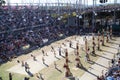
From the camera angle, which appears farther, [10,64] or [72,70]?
[10,64]

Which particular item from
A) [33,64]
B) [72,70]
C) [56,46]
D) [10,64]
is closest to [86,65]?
[72,70]

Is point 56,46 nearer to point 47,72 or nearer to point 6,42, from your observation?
point 6,42

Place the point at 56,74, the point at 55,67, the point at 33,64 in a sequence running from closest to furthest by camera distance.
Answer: the point at 56,74, the point at 55,67, the point at 33,64

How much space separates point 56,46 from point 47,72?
1686cm

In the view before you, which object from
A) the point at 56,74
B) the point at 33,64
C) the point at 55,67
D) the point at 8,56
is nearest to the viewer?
the point at 56,74

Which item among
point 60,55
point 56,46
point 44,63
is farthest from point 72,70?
point 56,46

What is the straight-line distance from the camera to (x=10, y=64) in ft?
124

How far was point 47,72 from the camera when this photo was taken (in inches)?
1307

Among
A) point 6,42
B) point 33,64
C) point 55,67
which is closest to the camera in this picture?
point 55,67

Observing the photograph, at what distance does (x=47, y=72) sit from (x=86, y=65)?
225 inches

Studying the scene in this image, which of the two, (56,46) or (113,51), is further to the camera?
(56,46)

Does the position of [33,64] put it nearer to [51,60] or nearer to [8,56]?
[51,60]

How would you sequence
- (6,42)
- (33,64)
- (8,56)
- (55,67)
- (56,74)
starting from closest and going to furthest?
(56,74) < (55,67) < (33,64) < (8,56) < (6,42)

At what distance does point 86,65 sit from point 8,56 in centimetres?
1313
